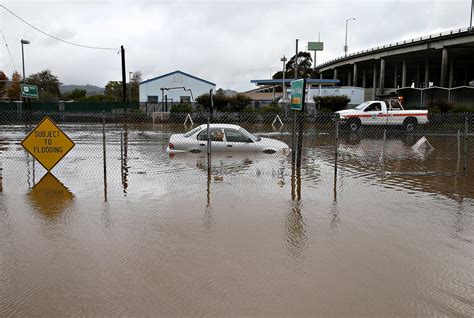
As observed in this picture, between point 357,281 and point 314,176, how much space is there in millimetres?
6876

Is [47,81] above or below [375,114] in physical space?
above

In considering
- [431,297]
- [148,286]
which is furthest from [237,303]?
[431,297]

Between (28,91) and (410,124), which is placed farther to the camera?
(28,91)

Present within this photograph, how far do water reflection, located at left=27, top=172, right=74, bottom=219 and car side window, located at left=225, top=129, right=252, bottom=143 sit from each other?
584cm

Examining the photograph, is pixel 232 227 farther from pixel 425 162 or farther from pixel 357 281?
pixel 425 162

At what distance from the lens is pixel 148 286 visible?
482cm

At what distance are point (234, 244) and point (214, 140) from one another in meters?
9.01

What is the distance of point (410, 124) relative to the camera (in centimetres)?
2684

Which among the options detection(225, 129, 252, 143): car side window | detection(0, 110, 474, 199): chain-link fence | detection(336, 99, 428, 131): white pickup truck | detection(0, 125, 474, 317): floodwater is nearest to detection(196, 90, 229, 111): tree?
detection(336, 99, 428, 131): white pickup truck

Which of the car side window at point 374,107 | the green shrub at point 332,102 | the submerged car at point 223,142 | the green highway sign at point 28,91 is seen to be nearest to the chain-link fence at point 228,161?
the submerged car at point 223,142

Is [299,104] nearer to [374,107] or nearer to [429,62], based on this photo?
[374,107]

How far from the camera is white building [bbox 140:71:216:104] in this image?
55281mm

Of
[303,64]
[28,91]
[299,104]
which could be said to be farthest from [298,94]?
[303,64]

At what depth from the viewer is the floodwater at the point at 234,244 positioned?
4.52 meters
